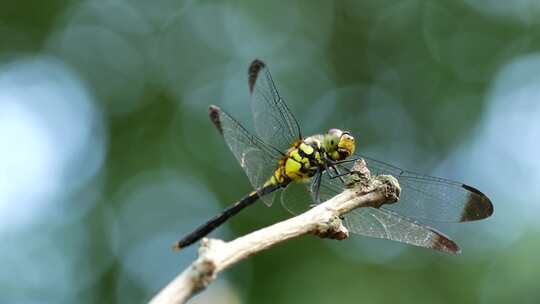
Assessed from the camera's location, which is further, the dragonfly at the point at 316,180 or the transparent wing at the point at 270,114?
the transparent wing at the point at 270,114

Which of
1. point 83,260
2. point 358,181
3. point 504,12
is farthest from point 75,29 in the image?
point 358,181

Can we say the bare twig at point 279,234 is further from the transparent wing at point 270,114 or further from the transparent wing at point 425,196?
the transparent wing at point 270,114

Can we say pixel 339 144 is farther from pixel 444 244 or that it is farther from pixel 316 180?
pixel 444 244

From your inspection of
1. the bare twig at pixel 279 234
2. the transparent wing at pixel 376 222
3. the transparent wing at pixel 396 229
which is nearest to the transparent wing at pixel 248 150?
the transparent wing at pixel 376 222

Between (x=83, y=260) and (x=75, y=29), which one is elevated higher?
(x=75, y=29)

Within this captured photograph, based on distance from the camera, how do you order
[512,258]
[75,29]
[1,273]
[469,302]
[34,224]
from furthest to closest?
[75,29]
[34,224]
[1,273]
[469,302]
[512,258]

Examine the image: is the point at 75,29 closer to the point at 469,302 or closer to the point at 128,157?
the point at 128,157

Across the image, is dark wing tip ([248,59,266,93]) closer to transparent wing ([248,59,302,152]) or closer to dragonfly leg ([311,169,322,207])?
transparent wing ([248,59,302,152])
